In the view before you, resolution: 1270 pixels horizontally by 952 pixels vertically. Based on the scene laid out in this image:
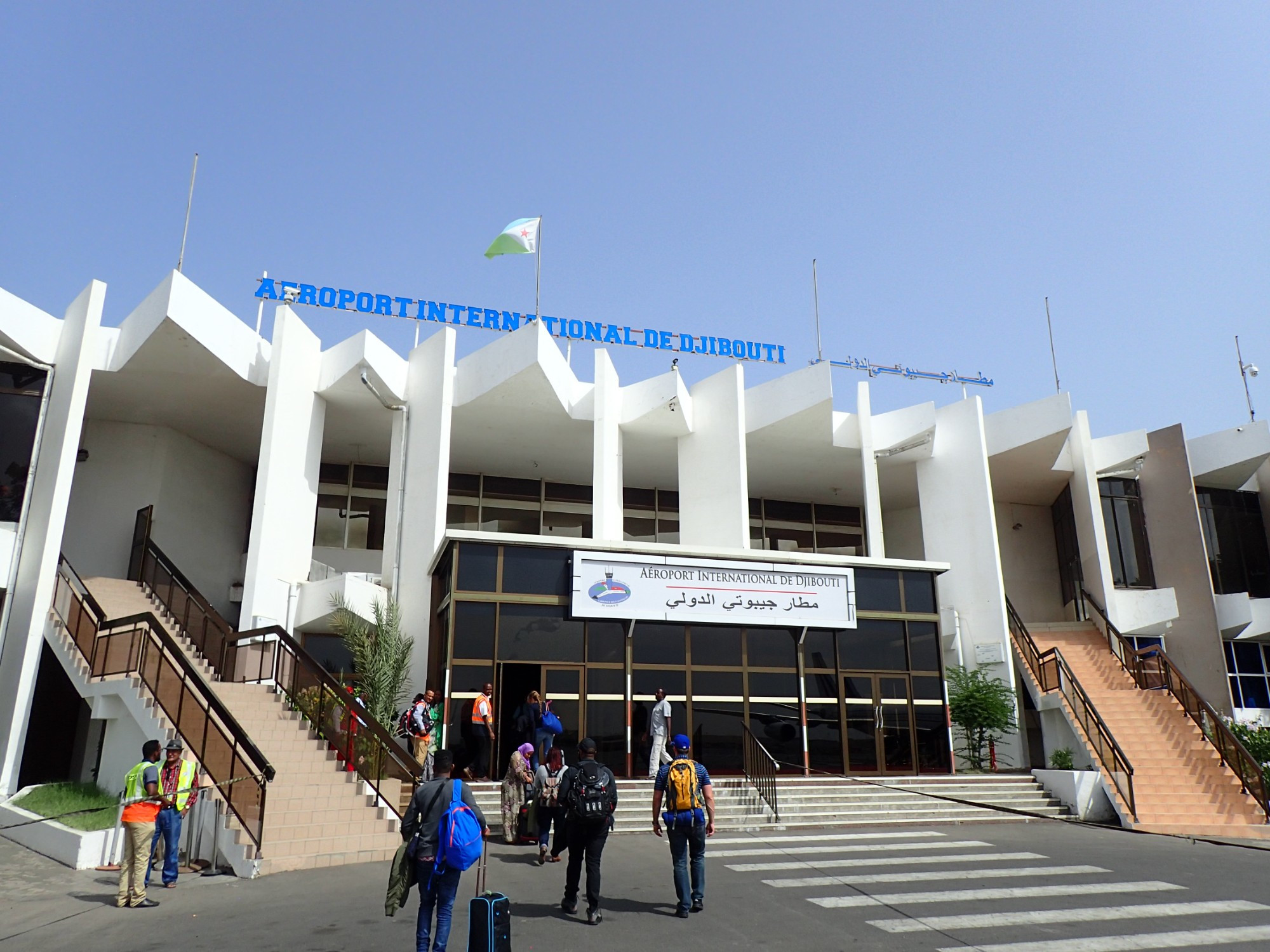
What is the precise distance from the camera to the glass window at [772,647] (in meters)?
17.5

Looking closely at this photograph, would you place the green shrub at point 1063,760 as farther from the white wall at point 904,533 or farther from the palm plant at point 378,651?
the palm plant at point 378,651

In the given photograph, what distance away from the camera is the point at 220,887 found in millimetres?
9086

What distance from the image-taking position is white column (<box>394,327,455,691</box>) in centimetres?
1825

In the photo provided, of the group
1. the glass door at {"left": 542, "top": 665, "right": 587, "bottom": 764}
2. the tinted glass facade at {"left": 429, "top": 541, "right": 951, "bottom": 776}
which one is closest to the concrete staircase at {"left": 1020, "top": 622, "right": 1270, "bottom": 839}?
the tinted glass facade at {"left": 429, "top": 541, "right": 951, "bottom": 776}

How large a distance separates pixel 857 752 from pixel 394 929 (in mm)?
12396

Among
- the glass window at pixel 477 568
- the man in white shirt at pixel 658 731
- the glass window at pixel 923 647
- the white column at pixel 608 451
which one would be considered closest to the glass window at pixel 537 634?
the glass window at pixel 477 568

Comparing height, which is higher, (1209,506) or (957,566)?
(1209,506)

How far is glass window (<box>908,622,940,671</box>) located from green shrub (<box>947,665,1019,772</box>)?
3.02ft

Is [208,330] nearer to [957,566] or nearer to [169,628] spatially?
[169,628]

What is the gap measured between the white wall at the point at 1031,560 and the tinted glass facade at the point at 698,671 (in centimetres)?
909

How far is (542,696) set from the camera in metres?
15.9

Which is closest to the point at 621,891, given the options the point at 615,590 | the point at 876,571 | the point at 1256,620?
the point at 615,590

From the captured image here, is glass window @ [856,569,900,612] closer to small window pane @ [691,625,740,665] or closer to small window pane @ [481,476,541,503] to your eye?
small window pane @ [691,625,740,665]

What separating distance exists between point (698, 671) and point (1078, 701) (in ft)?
24.8
